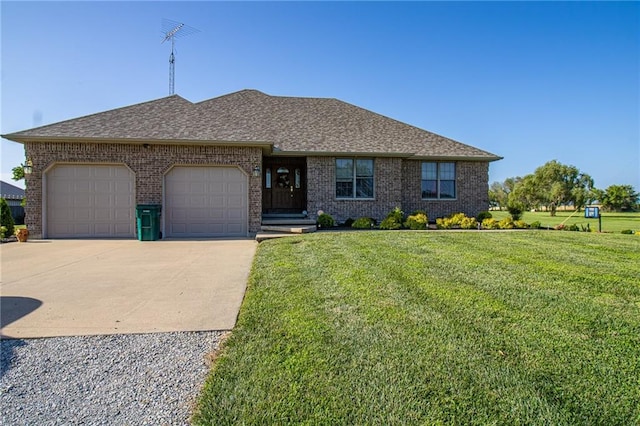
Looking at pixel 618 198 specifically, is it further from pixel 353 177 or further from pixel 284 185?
pixel 284 185

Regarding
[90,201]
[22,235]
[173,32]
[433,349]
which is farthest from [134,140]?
[433,349]

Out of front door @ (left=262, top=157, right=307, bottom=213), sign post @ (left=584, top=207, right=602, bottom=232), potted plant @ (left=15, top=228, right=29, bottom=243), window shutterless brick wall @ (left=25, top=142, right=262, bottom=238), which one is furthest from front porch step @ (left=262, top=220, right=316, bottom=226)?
sign post @ (left=584, top=207, right=602, bottom=232)

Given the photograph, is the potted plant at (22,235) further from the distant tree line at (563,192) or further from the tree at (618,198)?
the tree at (618,198)

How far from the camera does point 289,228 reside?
11047 mm

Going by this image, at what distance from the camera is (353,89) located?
1802cm

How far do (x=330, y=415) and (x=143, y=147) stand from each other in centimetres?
1151

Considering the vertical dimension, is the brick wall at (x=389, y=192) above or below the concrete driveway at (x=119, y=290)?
above

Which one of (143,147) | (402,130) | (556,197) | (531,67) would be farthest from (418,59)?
(556,197)

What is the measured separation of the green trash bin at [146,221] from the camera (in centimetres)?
1041

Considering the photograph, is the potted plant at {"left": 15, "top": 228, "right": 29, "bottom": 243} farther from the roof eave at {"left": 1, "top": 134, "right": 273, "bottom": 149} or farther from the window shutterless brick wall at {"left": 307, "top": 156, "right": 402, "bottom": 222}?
the window shutterless brick wall at {"left": 307, "top": 156, "right": 402, "bottom": 222}

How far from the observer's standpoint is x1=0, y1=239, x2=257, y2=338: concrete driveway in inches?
138

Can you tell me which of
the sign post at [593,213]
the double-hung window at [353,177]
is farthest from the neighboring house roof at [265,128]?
the sign post at [593,213]

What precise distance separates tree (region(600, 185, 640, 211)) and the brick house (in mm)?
39151

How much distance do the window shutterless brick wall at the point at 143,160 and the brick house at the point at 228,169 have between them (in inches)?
1.3
